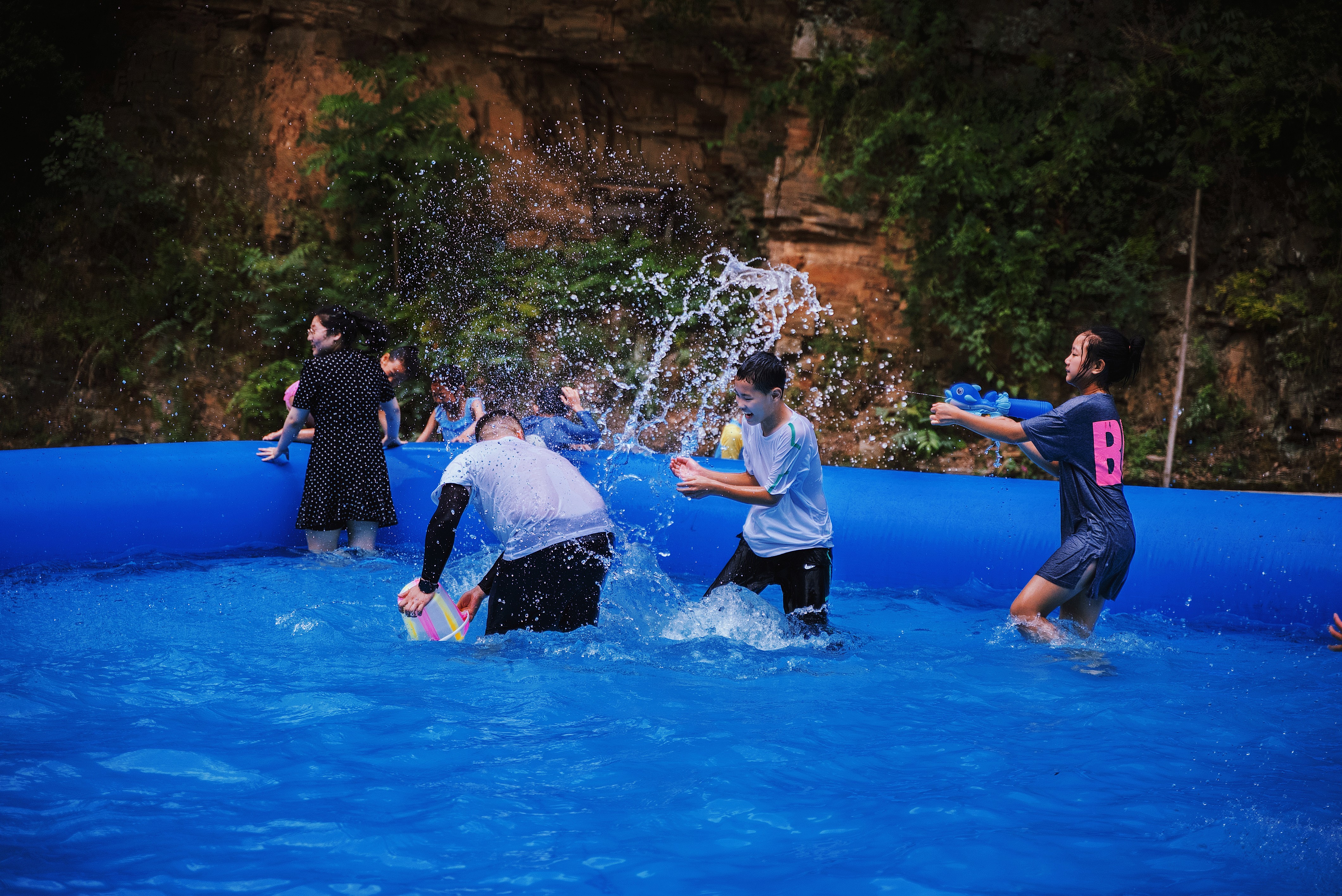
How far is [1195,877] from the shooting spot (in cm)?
237

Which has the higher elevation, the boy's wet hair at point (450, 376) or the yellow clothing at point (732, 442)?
the boy's wet hair at point (450, 376)

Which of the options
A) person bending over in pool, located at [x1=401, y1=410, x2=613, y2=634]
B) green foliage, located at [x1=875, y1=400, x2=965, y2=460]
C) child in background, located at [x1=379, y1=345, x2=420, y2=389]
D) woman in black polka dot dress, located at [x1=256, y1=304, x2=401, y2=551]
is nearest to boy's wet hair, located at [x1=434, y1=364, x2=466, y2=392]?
child in background, located at [x1=379, y1=345, x2=420, y2=389]

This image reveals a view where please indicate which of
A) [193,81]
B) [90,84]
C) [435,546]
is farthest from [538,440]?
[90,84]

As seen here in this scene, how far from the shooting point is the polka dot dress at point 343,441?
5.34m

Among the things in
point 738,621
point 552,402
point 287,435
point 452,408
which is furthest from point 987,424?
point 452,408

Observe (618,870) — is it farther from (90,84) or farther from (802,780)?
(90,84)

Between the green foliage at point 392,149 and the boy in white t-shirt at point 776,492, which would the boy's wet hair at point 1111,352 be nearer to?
the boy in white t-shirt at point 776,492

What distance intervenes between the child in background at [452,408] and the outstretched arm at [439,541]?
2.89 m

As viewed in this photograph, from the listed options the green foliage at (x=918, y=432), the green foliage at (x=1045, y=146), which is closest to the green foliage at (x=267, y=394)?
the green foliage at (x=1045, y=146)

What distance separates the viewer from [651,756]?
10.0 feet

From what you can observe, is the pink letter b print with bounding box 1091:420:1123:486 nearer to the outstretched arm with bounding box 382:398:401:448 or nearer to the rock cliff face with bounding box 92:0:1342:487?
the outstretched arm with bounding box 382:398:401:448

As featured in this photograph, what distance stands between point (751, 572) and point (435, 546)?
4.38ft

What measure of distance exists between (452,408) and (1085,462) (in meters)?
7.12

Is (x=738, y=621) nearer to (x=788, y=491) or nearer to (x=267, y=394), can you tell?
(x=788, y=491)
